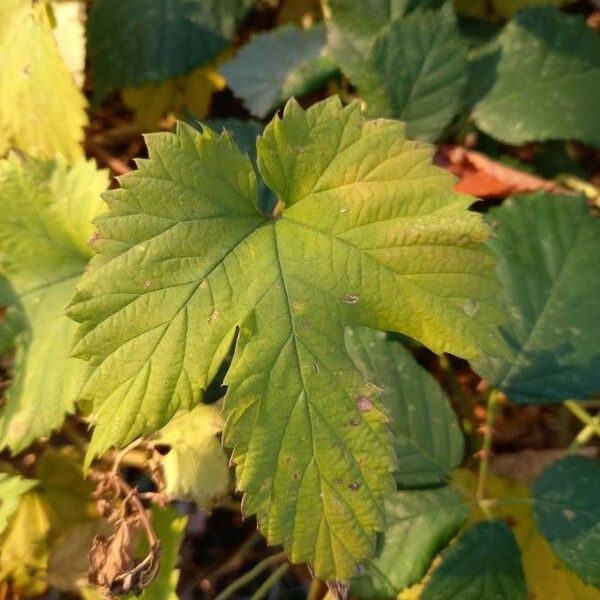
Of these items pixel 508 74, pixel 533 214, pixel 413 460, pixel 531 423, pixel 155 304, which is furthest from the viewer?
pixel 531 423

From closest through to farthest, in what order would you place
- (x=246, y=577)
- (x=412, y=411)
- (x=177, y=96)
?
(x=412, y=411)
(x=246, y=577)
(x=177, y=96)

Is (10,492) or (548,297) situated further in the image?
(548,297)

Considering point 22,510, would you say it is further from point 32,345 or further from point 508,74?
point 508,74

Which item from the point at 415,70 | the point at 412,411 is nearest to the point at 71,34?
the point at 415,70

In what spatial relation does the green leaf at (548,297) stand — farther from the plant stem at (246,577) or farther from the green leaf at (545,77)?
the plant stem at (246,577)

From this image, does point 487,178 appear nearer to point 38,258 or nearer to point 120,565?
point 38,258

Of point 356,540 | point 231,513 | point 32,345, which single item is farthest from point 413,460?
point 32,345
